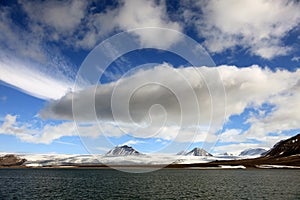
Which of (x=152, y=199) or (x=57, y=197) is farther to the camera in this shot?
(x=57, y=197)

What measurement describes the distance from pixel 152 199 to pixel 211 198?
1444 centimetres

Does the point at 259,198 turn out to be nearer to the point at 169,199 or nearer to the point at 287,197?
the point at 287,197

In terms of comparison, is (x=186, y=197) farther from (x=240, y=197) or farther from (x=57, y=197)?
(x=57, y=197)

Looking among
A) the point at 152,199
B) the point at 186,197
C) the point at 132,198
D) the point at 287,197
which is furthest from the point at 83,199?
the point at 287,197

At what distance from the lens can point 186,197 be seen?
70250 mm

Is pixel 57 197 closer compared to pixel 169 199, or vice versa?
pixel 169 199

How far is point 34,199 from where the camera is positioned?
69.1m

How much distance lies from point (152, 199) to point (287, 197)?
32312mm

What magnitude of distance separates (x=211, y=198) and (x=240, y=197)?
23.7ft

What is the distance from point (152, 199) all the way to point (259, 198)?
25.4 meters

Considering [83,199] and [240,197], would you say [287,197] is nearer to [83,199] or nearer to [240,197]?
[240,197]

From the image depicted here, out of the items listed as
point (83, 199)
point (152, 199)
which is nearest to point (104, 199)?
point (83, 199)

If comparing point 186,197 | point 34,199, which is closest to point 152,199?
point 186,197

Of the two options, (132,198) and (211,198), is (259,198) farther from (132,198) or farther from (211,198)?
(132,198)
